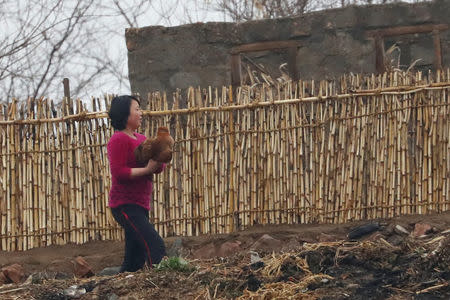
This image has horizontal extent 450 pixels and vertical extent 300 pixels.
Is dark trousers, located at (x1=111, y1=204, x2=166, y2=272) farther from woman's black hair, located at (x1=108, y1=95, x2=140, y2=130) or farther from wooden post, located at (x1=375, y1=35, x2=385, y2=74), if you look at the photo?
wooden post, located at (x1=375, y1=35, x2=385, y2=74)

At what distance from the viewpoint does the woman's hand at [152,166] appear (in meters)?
5.87

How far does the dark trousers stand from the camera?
5922mm

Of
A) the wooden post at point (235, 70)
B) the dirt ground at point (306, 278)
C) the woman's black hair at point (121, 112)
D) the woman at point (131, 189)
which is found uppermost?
the wooden post at point (235, 70)

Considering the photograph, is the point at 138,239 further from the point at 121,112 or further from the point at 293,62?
the point at 293,62

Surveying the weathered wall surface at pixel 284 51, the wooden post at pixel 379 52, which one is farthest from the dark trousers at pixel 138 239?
the wooden post at pixel 379 52

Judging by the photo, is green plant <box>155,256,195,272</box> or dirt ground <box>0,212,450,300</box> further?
green plant <box>155,256,195,272</box>

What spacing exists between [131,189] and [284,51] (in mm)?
3111

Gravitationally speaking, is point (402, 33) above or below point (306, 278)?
above

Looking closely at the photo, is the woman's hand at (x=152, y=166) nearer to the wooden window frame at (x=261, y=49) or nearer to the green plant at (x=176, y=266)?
the green plant at (x=176, y=266)

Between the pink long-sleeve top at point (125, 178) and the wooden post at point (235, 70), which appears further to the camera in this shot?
the wooden post at point (235, 70)

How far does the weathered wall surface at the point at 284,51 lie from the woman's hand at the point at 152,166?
283 centimetres

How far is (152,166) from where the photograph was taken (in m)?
5.88

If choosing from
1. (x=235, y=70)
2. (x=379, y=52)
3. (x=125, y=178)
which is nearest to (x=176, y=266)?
(x=125, y=178)

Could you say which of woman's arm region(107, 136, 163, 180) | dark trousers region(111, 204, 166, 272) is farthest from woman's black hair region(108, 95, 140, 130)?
dark trousers region(111, 204, 166, 272)
